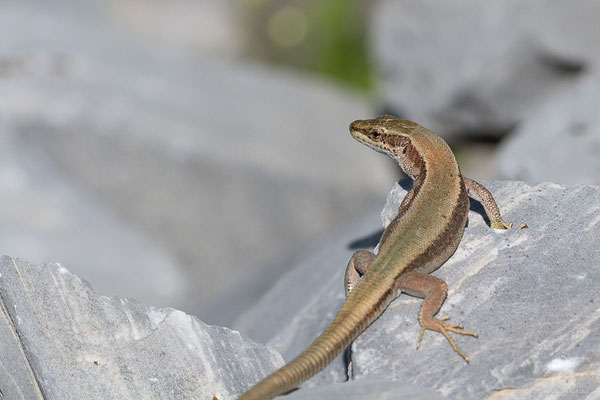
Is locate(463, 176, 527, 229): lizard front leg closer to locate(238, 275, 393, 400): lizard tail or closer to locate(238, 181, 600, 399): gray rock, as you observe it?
locate(238, 181, 600, 399): gray rock

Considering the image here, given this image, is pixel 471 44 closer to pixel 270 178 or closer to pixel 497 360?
pixel 270 178

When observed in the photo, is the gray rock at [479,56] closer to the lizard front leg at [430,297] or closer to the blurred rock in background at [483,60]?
the blurred rock in background at [483,60]

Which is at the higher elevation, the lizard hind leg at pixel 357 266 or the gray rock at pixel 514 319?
the lizard hind leg at pixel 357 266

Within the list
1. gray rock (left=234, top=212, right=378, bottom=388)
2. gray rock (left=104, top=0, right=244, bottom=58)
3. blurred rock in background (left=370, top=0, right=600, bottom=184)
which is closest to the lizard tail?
gray rock (left=234, top=212, right=378, bottom=388)

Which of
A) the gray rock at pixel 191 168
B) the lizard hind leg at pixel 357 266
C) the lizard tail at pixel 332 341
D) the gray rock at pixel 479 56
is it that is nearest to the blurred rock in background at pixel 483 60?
the gray rock at pixel 479 56

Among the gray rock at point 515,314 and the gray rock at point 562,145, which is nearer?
the gray rock at point 515,314

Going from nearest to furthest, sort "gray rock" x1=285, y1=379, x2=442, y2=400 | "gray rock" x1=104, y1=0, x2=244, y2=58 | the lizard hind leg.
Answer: "gray rock" x1=285, y1=379, x2=442, y2=400, the lizard hind leg, "gray rock" x1=104, y1=0, x2=244, y2=58

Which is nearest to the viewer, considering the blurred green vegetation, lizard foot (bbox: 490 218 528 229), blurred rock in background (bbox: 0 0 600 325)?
lizard foot (bbox: 490 218 528 229)
